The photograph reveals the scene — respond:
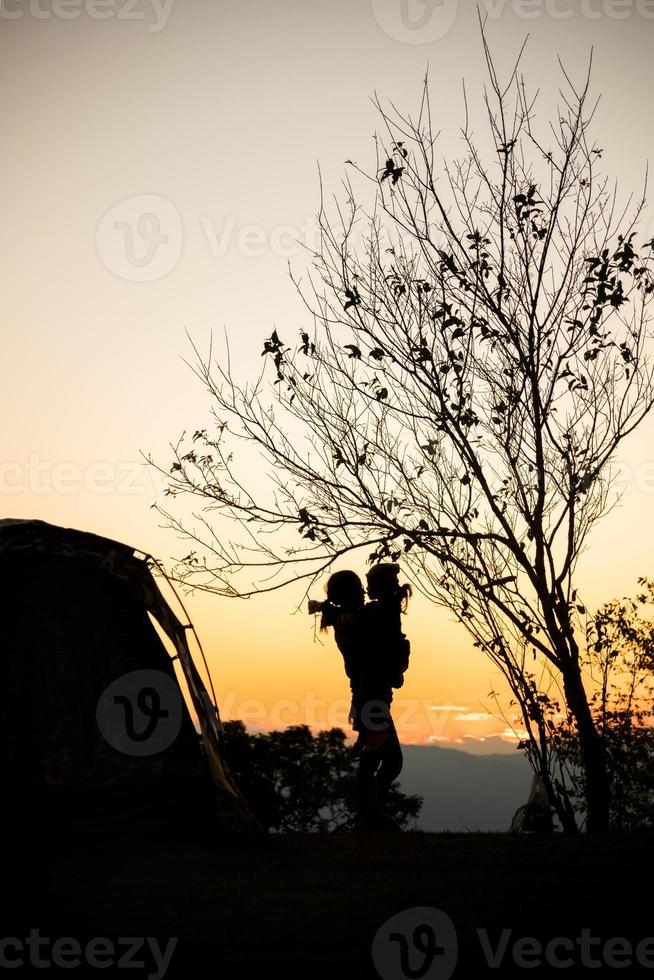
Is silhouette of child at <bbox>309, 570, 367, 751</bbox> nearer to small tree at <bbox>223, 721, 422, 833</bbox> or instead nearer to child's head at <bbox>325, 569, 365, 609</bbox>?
child's head at <bbox>325, 569, 365, 609</bbox>

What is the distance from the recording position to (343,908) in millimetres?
4812

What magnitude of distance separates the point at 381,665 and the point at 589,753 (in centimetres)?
364

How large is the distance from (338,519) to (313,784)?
583cm

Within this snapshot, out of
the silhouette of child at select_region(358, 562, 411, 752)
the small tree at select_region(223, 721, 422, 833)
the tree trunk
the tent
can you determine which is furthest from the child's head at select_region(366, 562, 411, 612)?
the small tree at select_region(223, 721, 422, 833)

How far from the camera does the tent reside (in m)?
7.65

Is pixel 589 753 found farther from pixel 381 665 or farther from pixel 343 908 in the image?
pixel 343 908

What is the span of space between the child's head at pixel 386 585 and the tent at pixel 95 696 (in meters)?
1.58

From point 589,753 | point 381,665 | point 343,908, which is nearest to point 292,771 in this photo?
point 589,753

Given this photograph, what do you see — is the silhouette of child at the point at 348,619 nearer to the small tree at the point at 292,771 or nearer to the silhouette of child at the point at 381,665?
the silhouette of child at the point at 381,665

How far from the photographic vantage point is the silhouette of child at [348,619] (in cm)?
788

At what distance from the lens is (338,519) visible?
10141 mm

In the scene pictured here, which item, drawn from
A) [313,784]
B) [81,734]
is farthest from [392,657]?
[313,784]

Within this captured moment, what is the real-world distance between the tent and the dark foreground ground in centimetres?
107

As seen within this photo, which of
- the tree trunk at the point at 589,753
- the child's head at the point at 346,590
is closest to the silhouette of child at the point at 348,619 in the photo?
the child's head at the point at 346,590
